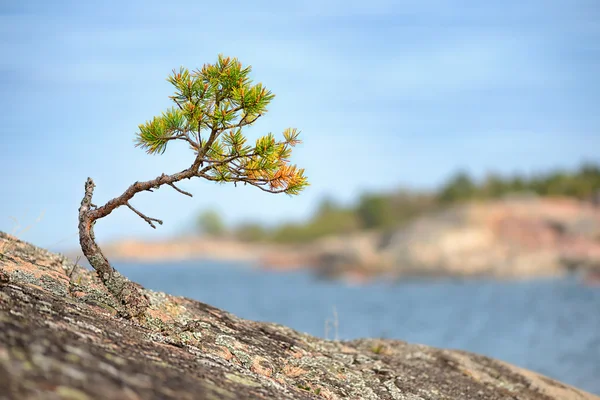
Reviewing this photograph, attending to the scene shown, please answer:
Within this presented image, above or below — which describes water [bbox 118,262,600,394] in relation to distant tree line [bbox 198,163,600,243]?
below

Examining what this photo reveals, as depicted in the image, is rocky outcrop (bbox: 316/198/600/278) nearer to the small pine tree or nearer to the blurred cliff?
the blurred cliff

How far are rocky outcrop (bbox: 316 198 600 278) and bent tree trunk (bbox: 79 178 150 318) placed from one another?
71.2 metres

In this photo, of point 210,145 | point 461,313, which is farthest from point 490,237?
point 210,145

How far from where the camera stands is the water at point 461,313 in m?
27.0

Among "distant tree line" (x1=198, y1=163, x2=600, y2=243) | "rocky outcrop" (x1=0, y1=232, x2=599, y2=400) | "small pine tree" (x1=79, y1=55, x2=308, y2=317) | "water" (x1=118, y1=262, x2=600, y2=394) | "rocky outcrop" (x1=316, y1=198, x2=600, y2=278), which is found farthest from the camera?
"distant tree line" (x1=198, y1=163, x2=600, y2=243)

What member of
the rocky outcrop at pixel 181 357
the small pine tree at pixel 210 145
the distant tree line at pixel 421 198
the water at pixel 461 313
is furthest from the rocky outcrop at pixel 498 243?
the small pine tree at pixel 210 145

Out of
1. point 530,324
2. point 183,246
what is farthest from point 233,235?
point 530,324

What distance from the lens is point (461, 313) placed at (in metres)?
48.5

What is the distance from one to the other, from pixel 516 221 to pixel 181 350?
77.2 meters

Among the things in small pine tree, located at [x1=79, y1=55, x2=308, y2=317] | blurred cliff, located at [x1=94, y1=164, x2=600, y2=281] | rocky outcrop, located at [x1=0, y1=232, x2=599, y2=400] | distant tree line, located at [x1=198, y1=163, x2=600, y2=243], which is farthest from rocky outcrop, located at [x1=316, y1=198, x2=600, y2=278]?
small pine tree, located at [x1=79, y1=55, x2=308, y2=317]

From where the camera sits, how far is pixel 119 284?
306 inches

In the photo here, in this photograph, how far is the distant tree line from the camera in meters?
93.0

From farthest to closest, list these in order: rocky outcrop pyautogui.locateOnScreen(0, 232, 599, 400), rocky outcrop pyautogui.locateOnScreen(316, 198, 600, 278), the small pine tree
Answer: rocky outcrop pyautogui.locateOnScreen(316, 198, 600, 278)
the small pine tree
rocky outcrop pyautogui.locateOnScreen(0, 232, 599, 400)

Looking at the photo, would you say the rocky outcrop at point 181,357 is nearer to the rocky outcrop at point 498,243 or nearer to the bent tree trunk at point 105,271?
the bent tree trunk at point 105,271
